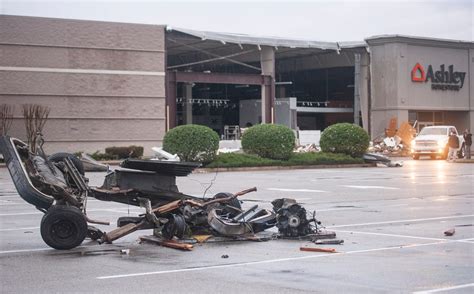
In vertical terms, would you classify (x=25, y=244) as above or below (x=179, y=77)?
below

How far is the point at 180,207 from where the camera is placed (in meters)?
12.7

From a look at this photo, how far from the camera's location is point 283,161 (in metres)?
41.4

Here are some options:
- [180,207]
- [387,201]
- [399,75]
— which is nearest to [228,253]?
[180,207]

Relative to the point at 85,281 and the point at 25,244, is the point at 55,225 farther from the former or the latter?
the point at 85,281

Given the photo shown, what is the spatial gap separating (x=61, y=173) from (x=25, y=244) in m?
1.22

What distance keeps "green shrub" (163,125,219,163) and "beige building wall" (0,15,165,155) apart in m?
14.0

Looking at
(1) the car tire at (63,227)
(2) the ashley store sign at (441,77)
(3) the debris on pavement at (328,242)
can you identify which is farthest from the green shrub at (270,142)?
(1) the car tire at (63,227)

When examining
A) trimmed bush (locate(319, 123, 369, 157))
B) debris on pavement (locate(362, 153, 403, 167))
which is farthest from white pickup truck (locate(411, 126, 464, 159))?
debris on pavement (locate(362, 153, 403, 167))

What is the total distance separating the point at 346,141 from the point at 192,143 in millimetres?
9431

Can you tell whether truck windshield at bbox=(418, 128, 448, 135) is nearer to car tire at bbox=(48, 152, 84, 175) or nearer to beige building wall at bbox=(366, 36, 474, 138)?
beige building wall at bbox=(366, 36, 474, 138)

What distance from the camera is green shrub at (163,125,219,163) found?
38.8 m

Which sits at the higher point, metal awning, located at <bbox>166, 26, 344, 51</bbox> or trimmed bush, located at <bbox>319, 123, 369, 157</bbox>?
metal awning, located at <bbox>166, 26, 344, 51</bbox>

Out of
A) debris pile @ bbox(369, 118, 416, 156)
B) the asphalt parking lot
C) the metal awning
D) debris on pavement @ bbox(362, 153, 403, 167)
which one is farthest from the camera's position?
debris pile @ bbox(369, 118, 416, 156)

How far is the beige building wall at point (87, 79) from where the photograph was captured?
5019cm
